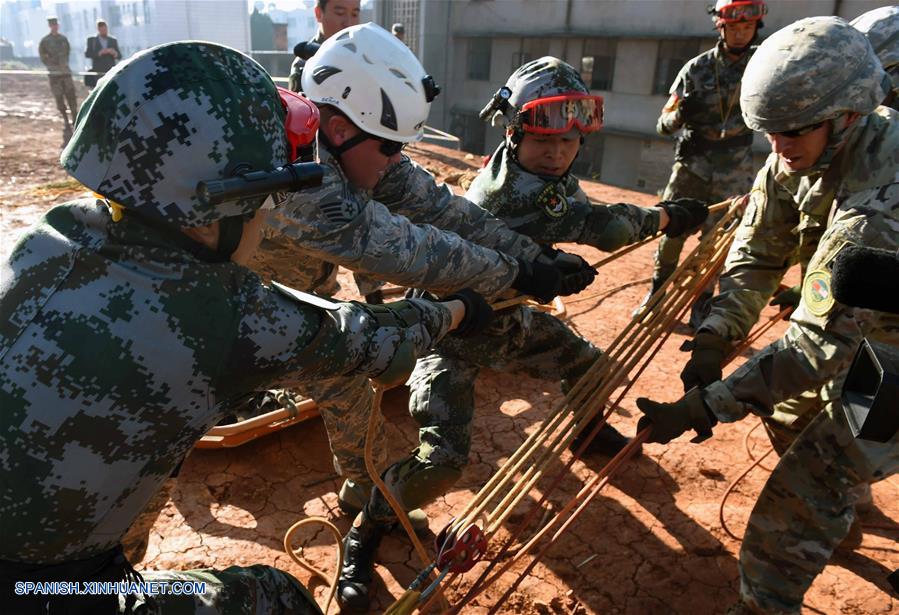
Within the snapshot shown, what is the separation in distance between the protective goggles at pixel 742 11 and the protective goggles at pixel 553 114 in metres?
2.68

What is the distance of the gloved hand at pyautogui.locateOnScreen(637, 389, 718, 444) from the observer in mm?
2447

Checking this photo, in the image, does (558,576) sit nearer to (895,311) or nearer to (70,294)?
(895,311)

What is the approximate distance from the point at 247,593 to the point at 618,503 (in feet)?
7.45

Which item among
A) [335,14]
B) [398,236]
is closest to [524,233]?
[398,236]

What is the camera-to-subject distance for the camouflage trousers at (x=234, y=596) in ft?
5.56

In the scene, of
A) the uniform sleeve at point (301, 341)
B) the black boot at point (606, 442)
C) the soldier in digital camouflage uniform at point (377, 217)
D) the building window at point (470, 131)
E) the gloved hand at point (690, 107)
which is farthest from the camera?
the building window at point (470, 131)

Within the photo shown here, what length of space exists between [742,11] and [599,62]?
45.8 feet

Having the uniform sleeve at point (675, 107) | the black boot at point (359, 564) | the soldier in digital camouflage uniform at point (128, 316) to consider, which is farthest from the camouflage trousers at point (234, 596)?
the uniform sleeve at point (675, 107)

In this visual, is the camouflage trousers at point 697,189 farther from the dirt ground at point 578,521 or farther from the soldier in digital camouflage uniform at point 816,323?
the soldier in digital camouflage uniform at point 816,323

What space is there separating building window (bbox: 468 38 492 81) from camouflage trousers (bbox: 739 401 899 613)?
780 inches

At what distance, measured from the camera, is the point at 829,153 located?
2428 millimetres

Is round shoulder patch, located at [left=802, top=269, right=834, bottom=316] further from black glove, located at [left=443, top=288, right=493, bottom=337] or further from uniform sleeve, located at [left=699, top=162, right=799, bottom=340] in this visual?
black glove, located at [left=443, top=288, right=493, bottom=337]

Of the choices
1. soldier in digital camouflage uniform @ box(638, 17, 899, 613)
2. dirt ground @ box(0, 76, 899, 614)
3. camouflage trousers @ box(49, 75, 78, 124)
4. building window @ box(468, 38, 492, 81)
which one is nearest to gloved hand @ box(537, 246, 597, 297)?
soldier in digital camouflage uniform @ box(638, 17, 899, 613)

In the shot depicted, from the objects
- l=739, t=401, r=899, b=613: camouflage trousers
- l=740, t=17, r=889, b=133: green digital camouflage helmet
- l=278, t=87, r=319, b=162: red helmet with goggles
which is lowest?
l=739, t=401, r=899, b=613: camouflage trousers
